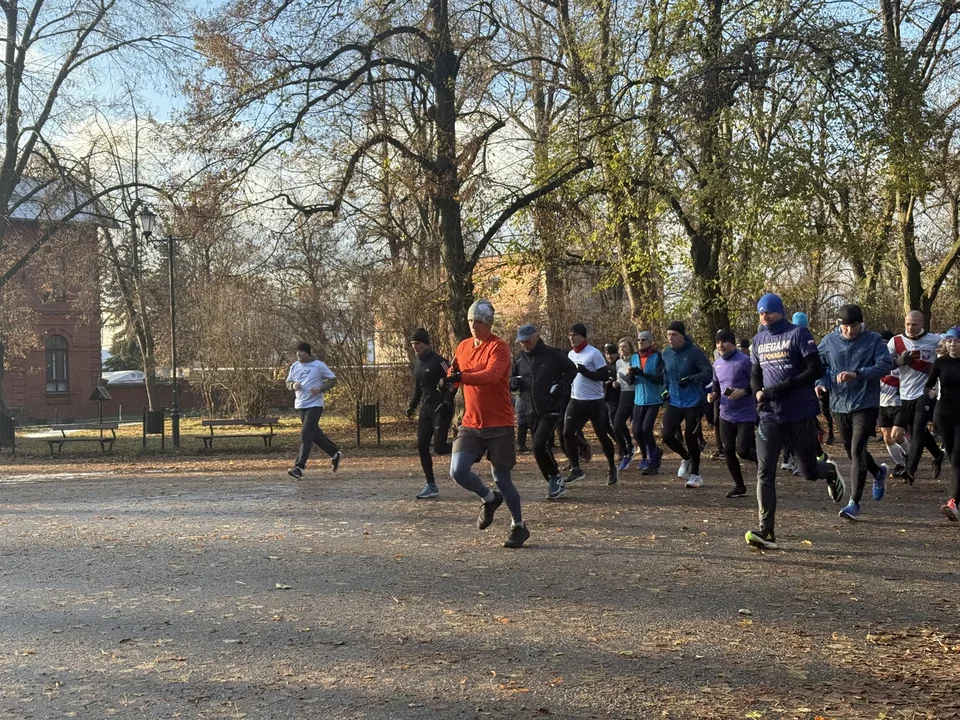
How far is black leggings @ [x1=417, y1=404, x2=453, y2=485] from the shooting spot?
422 inches

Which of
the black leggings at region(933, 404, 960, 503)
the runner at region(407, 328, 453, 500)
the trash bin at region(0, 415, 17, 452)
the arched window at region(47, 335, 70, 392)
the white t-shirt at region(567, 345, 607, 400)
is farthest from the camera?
the arched window at region(47, 335, 70, 392)

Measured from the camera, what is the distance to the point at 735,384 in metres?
11.1

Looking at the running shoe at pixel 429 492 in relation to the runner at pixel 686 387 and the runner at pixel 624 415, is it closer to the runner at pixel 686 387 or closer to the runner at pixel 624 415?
the runner at pixel 686 387

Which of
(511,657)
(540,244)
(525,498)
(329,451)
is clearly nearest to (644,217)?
(540,244)

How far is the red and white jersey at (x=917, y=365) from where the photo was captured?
1121cm

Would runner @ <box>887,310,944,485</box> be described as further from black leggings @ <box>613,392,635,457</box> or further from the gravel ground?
black leggings @ <box>613,392,635,457</box>

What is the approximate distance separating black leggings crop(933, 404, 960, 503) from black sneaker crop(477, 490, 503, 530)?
4036 millimetres

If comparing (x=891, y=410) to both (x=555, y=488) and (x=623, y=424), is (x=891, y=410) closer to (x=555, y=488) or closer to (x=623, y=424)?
(x=623, y=424)

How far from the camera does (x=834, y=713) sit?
13.6ft

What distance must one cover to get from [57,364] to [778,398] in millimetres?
46947

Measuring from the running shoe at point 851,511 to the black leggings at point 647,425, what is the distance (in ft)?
13.0

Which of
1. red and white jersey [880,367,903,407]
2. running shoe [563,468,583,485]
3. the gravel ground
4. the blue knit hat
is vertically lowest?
the gravel ground

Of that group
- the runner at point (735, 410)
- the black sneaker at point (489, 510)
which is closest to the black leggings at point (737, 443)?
the runner at point (735, 410)

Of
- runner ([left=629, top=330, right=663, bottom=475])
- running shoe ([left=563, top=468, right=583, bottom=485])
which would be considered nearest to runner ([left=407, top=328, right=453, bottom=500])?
running shoe ([left=563, top=468, right=583, bottom=485])
